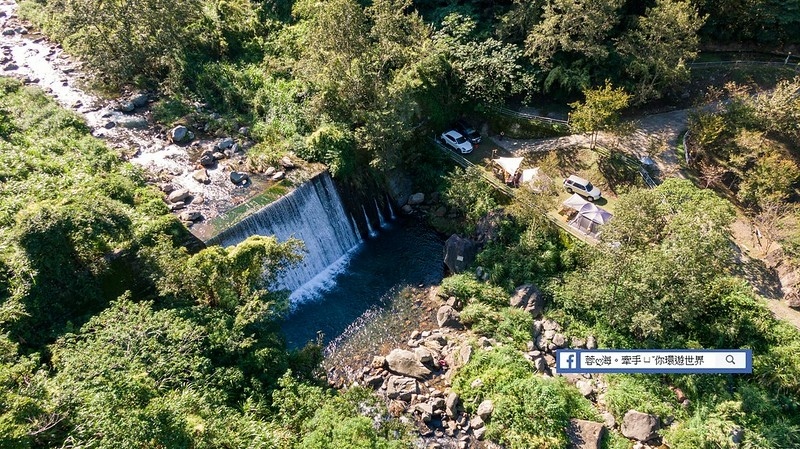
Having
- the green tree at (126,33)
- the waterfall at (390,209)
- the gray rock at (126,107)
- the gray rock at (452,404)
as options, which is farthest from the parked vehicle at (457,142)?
the gray rock at (126,107)

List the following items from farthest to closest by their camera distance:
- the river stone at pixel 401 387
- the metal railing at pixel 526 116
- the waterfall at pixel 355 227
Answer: the metal railing at pixel 526 116 → the waterfall at pixel 355 227 → the river stone at pixel 401 387

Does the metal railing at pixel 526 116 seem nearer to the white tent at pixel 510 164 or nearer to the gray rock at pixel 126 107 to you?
the white tent at pixel 510 164

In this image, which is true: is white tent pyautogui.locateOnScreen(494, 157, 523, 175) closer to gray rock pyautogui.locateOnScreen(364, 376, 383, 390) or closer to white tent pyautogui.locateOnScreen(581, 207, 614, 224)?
white tent pyautogui.locateOnScreen(581, 207, 614, 224)

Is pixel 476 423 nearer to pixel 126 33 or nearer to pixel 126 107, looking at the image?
pixel 126 107

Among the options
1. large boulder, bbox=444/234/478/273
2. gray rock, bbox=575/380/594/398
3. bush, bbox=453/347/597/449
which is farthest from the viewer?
large boulder, bbox=444/234/478/273

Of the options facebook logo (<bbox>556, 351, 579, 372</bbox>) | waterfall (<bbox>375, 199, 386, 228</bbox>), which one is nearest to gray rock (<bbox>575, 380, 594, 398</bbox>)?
facebook logo (<bbox>556, 351, 579, 372</bbox>)

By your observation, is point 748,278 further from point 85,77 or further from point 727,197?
point 85,77
